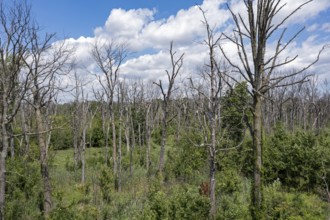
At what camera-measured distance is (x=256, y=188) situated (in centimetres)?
659

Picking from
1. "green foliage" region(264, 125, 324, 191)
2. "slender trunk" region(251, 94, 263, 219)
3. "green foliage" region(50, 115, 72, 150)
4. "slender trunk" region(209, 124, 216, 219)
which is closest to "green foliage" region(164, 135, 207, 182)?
"green foliage" region(264, 125, 324, 191)

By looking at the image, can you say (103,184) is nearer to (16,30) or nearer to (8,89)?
(8,89)

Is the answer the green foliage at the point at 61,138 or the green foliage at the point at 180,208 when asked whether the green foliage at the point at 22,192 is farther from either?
the green foliage at the point at 61,138

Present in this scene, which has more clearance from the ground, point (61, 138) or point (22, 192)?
point (61, 138)

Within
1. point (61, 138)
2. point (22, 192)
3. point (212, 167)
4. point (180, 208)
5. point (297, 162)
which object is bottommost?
point (22, 192)

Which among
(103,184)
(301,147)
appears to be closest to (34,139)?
(103,184)

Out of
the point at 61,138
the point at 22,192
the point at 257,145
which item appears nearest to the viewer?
the point at 257,145

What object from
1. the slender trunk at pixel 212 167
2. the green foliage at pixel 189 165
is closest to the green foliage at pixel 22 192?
the slender trunk at pixel 212 167

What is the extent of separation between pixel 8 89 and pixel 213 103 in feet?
22.7

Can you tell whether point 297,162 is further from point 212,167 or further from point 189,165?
point 212,167

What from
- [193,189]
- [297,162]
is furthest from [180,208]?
[297,162]

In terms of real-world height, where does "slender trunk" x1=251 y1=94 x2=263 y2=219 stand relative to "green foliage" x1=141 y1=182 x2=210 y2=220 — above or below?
above

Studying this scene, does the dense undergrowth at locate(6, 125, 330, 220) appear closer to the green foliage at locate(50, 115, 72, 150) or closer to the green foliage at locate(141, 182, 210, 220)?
the green foliage at locate(141, 182, 210, 220)

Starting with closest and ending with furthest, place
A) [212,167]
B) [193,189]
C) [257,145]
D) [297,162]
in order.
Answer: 1. [257,145]
2. [212,167]
3. [193,189]
4. [297,162]
